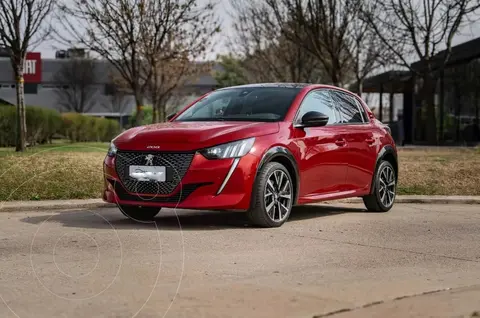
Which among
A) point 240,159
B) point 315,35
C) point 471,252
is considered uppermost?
point 315,35

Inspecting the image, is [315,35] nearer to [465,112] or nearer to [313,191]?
[465,112]

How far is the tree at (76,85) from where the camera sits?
234ft

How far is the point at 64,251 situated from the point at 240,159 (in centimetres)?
228

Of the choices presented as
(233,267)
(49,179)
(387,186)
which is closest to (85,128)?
(49,179)

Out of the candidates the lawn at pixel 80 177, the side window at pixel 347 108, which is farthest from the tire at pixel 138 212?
the side window at pixel 347 108

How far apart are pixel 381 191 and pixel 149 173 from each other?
402 cm

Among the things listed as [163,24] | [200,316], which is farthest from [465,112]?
[200,316]

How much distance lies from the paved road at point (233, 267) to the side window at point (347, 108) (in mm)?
1374

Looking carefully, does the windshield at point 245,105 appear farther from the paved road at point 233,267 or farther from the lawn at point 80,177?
the lawn at point 80,177

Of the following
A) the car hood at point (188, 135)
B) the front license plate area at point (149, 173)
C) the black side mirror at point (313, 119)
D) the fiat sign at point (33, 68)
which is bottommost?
the front license plate area at point (149, 173)

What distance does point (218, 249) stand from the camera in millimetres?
8000

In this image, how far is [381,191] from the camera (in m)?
11.9

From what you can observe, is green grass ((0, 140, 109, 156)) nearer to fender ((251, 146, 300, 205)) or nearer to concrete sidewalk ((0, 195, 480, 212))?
concrete sidewalk ((0, 195, 480, 212))

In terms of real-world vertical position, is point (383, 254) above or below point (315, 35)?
below
